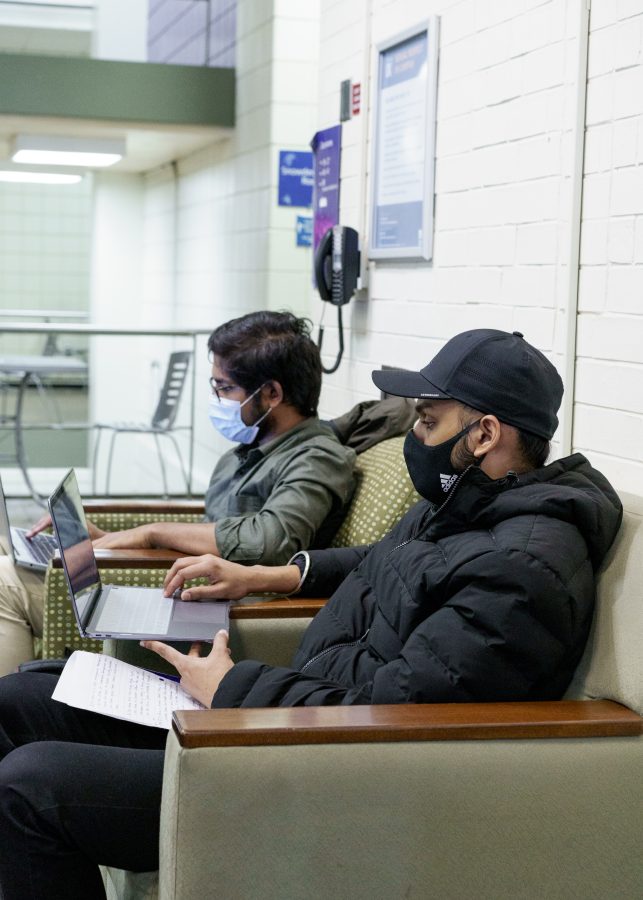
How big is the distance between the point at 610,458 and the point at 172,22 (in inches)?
230

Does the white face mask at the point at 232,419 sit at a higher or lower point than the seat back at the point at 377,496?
higher

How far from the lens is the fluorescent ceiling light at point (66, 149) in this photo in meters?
6.74

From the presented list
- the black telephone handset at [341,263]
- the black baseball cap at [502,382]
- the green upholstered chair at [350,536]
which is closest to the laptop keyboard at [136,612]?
the green upholstered chair at [350,536]

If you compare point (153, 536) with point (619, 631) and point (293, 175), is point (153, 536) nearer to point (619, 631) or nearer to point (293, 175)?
point (619, 631)

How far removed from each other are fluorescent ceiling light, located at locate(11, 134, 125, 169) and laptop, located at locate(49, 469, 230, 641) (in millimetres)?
4790

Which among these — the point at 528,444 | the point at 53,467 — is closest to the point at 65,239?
the point at 53,467

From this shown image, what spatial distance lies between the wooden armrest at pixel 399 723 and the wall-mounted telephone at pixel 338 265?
2185 mm

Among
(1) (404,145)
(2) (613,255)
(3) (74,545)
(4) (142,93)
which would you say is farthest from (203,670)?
(4) (142,93)

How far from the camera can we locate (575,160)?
231cm

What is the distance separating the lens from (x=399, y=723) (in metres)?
1.52

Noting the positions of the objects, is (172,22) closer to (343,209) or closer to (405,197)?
(343,209)

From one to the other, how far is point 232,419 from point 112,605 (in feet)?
2.19

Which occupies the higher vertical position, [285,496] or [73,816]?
[285,496]

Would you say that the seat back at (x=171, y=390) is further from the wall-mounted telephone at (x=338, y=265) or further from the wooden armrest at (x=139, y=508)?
the wooden armrest at (x=139, y=508)
